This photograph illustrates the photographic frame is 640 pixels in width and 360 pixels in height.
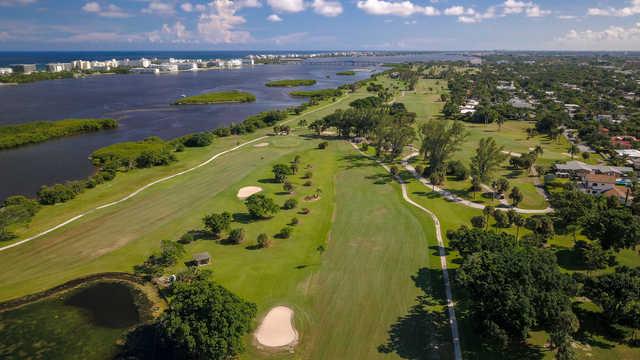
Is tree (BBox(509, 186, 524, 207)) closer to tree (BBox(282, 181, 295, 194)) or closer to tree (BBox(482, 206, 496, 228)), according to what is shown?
tree (BBox(482, 206, 496, 228))

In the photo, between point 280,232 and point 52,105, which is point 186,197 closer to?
point 280,232

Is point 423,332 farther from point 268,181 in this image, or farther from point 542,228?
point 268,181

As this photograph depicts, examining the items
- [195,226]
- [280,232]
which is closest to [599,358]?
[280,232]

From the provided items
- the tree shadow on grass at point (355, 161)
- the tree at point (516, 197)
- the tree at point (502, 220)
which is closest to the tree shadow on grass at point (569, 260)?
the tree at point (502, 220)

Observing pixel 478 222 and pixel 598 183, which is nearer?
pixel 478 222

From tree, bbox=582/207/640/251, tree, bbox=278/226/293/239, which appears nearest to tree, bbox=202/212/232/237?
tree, bbox=278/226/293/239

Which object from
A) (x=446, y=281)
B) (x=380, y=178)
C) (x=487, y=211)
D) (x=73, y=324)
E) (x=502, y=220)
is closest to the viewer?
(x=73, y=324)

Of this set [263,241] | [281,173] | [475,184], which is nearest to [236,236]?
[263,241]
